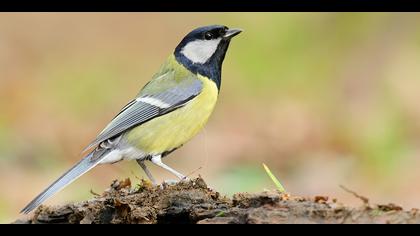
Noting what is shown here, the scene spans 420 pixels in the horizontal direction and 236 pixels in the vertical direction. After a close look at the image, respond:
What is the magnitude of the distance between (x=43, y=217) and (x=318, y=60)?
25.4 ft

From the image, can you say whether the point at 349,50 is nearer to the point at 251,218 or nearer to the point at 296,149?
the point at 296,149

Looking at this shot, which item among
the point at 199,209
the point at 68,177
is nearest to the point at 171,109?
the point at 68,177

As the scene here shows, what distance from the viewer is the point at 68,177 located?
16.0ft

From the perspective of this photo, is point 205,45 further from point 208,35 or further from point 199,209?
point 199,209

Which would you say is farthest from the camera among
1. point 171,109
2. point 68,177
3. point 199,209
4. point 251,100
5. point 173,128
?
point 251,100

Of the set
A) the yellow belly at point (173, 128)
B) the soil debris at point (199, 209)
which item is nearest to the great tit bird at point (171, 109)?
the yellow belly at point (173, 128)

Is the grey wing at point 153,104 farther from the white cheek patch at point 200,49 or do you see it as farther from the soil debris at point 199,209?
the soil debris at point 199,209

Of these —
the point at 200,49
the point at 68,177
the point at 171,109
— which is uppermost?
the point at 200,49

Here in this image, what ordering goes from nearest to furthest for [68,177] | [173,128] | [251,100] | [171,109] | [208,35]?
[68,177] → [173,128] → [171,109] → [208,35] → [251,100]

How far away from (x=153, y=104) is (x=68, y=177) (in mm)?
813

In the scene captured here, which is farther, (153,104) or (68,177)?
(153,104)

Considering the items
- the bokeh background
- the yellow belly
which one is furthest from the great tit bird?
the bokeh background

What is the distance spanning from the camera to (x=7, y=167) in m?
7.89

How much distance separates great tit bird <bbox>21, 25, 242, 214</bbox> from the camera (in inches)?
207
